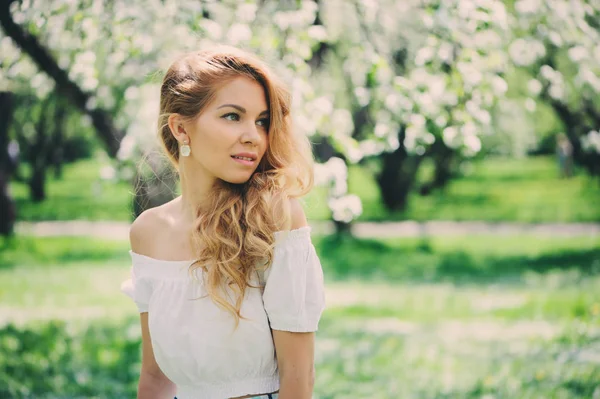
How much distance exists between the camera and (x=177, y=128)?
2.36 meters

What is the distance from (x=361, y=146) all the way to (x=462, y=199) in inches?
855

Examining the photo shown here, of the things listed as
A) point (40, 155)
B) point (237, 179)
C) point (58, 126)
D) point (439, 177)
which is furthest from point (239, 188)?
point (439, 177)

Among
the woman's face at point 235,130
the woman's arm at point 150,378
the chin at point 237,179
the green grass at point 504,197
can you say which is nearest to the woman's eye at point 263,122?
the woman's face at point 235,130

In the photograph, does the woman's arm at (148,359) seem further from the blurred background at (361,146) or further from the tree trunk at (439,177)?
the tree trunk at (439,177)

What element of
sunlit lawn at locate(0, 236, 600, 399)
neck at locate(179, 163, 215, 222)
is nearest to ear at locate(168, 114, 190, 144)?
neck at locate(179, 163, 215, 222)

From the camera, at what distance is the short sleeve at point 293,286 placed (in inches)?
80.4

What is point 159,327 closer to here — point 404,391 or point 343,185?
point 343,185

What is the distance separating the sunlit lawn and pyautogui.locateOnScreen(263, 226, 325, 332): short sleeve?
12.7ft

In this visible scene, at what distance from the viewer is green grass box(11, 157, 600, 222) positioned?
23.3 m

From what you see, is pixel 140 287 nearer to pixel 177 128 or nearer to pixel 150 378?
pixel 150 378

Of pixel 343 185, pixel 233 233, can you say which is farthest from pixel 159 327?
pixel 343 185

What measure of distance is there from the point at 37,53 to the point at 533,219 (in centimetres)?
1903

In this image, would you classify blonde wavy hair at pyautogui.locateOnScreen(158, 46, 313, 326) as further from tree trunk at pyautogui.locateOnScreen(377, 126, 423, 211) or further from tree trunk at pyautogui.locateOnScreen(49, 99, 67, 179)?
tree trunk at pyautogui.locateOnScreen(377, 126, 423, 211)

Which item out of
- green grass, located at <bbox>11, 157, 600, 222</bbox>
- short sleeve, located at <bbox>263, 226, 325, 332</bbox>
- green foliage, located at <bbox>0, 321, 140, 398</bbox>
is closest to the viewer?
short sleeve, located at <bbox>263, 226, 325, 332</bbox>
